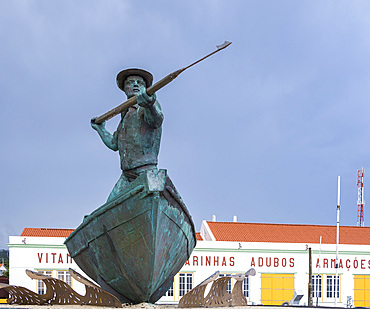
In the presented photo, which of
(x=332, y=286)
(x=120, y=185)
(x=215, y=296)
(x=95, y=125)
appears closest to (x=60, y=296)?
(x=120, y=185)

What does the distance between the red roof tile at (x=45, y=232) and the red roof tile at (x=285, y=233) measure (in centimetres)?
853

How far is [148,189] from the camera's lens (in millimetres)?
7551

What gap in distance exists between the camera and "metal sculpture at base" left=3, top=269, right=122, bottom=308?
329 inches

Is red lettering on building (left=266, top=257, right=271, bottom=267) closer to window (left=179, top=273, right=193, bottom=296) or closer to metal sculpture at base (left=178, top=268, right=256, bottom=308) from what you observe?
window (left=179, top=273, right=193, bottom=296)

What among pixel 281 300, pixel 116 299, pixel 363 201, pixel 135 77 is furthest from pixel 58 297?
pixel 363 201

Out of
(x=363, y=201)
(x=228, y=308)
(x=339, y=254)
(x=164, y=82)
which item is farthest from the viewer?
(x=363, y=201)

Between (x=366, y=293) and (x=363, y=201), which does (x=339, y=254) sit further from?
(x=363, y=201)

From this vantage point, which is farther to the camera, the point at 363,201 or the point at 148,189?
the point at 363,201

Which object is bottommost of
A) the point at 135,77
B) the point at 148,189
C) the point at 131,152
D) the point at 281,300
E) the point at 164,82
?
the point at 281,300

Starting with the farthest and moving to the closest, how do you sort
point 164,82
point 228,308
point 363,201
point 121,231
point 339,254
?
point 363,201 < point 339,254 < point 228,308 < point 121,231 < point 164,82

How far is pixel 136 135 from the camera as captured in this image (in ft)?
28.4

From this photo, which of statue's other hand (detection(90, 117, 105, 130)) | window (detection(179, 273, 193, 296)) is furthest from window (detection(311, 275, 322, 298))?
statue's other hand (detection(90, 117, 105, 130))

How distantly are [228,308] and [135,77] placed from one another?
171 inches

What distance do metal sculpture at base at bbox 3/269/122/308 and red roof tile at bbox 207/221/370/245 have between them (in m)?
21.5
